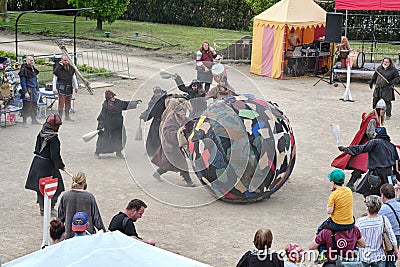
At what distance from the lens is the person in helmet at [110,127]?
14164mm

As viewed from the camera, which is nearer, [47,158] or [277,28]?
[47,158]

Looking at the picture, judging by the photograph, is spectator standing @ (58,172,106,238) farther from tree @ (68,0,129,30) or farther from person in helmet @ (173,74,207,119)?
tree @ (68,0,129,30)

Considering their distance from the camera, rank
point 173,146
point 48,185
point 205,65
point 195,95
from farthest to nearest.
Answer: point 205,65 < point 195,95 < point 173,146 < point 48,185

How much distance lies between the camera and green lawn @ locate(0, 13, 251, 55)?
28.3m

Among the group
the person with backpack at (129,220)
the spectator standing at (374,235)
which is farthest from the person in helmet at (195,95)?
the spectator standing at (374,235)

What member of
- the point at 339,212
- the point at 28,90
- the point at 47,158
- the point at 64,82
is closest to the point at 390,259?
the point at 339,212

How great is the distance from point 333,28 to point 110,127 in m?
10.0

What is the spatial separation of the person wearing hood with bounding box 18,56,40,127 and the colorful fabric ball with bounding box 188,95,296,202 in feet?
19.0

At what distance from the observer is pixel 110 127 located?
1417cm

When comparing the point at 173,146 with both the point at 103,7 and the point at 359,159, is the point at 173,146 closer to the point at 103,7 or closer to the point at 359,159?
the point at 359,159

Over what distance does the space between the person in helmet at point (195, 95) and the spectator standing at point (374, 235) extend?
4471 millimetres

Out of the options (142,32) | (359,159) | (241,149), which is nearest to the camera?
(241,149)

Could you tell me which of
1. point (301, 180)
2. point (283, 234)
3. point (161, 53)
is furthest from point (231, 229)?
point (161, 53)

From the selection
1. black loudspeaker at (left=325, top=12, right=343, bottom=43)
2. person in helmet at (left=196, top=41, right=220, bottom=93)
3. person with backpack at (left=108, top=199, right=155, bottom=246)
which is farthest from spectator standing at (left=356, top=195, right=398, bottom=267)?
black loudspeaker at (left=325, top=12, right=343, bottom=43)
